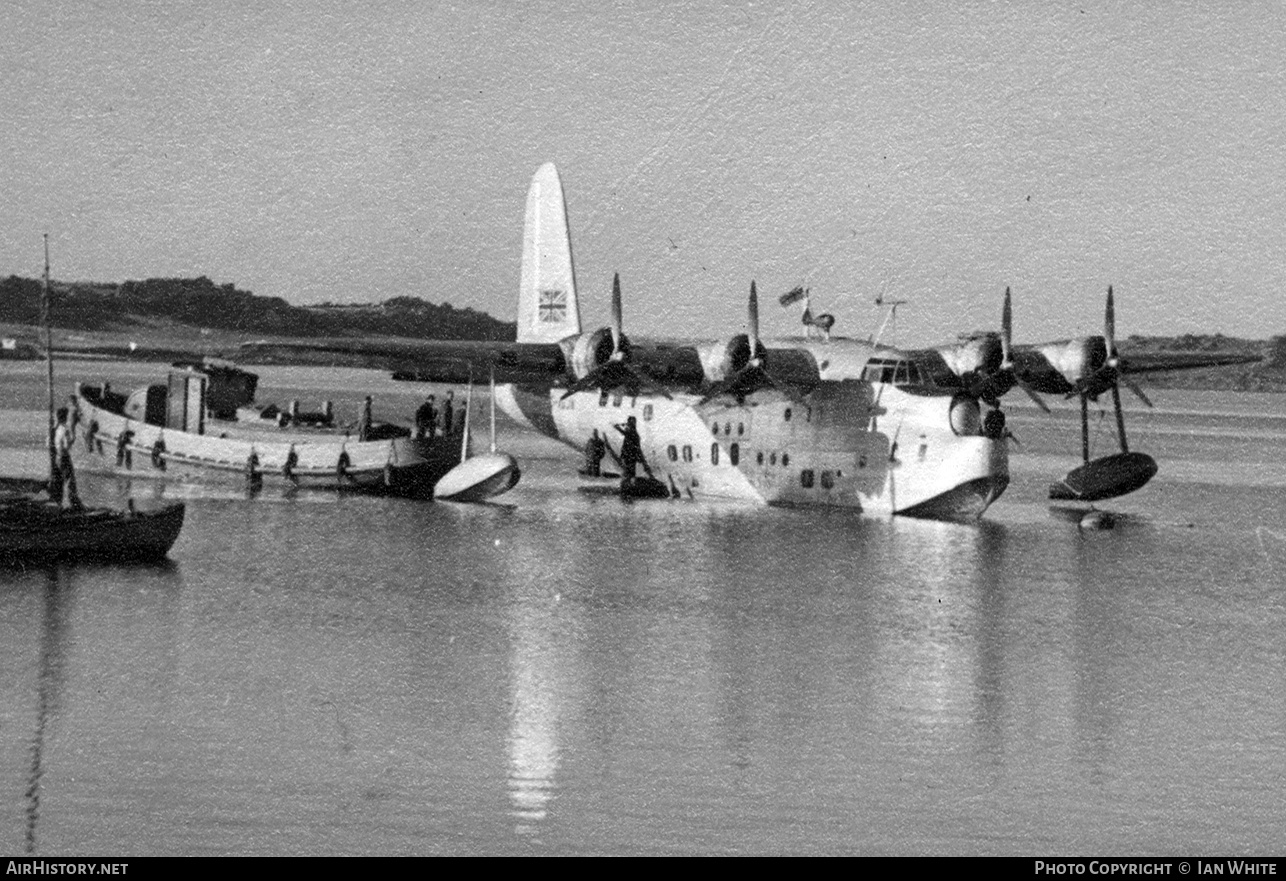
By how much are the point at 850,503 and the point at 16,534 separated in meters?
19.3

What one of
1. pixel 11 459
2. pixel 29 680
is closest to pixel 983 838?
pixel 29 680

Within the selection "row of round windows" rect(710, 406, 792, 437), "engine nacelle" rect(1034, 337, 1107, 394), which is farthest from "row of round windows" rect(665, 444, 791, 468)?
"engine nacelle" rect(1034, 337, 1107, 394)

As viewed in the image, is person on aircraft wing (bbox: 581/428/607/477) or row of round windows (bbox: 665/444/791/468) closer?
row of round windows (bbox: 665/444/791/468)

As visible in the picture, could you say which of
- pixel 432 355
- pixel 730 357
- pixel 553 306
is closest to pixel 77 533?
pixel 432 355

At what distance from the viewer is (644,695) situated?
18.9 meters

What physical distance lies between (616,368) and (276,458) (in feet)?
35.0

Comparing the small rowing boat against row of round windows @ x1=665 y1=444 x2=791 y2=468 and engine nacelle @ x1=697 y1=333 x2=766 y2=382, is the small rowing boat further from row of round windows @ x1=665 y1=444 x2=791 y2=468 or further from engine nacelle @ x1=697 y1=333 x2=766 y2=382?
row of round windows @ x1=665 y1=444 x2=791 y2=468

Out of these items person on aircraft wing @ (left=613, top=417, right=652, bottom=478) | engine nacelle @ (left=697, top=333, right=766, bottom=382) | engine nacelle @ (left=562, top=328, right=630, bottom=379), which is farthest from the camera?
person on aircraft wing @ (left=613, top=417, right=652, bottom=478)

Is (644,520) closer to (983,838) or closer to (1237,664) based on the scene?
(1237,664)

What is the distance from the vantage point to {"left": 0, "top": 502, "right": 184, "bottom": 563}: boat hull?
2642cm

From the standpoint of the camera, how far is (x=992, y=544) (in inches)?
1378

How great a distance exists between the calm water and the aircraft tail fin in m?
15.7

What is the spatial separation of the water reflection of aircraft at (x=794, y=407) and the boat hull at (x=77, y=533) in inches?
433

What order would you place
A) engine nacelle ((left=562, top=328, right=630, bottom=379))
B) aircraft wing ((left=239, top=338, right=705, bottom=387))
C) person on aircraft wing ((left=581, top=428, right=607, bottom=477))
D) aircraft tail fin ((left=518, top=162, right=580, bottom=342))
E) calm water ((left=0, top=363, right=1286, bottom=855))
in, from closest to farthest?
1. calm water ((left=0, top=363, right=1286, bottom=855))
2. aircraft wing ((left=239, top=338, right=705, bottom=387))
3. engine nacelle ((left=562, top=328, right=630, bottom=379))
4. person on aircraft wing ((left=581, top=428, right=607, bottom=477))
5. aircraft tail fin ((left=518, top=162, right=580, bottom=342))
